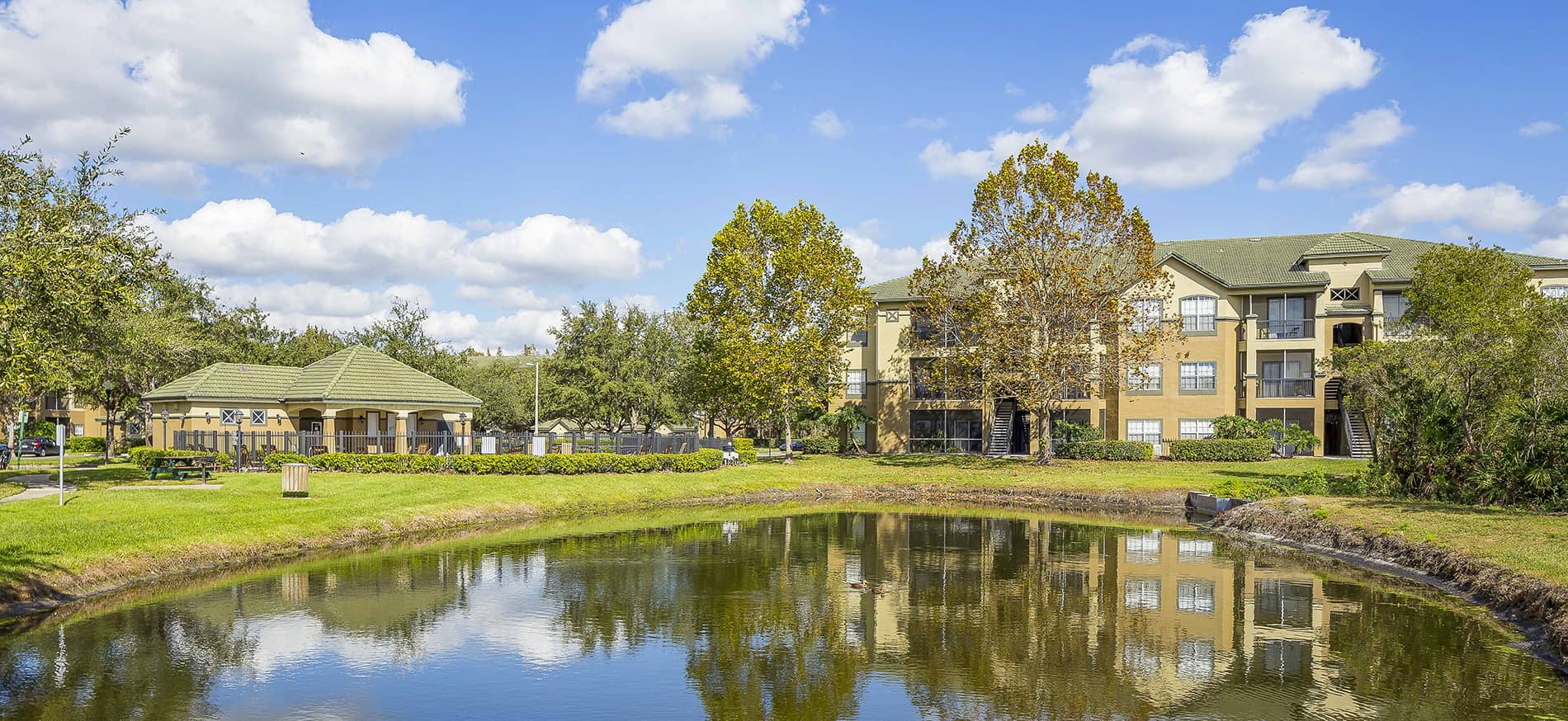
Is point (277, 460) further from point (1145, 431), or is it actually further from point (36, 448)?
point (1145, 431)

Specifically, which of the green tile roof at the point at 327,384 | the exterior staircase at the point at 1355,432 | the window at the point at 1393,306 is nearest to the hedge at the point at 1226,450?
the exterior staircase at the point at 1355,432

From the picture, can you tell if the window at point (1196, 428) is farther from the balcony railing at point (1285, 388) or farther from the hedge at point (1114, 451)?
the hedge at point (1114, 451)

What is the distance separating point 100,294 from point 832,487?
26.3 meters

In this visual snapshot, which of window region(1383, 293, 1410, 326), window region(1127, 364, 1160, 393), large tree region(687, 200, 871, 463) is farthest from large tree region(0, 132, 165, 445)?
window region(1383, 293, 1410, 326)

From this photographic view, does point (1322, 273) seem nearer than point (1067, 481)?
No

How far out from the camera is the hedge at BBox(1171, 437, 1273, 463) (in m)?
45.6

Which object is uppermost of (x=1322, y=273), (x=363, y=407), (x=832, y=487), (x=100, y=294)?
(x=1322, y=273)

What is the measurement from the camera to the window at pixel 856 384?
59.9 meters

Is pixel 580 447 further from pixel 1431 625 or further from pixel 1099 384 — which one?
pixel 1431 625

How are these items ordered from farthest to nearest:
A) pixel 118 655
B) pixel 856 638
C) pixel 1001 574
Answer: pixel 1001 574 < pixel 856 638 < pixel 118 655

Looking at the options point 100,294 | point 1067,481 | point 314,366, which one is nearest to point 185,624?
point 100,294

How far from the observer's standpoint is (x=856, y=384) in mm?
59969

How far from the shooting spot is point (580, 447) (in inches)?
1785

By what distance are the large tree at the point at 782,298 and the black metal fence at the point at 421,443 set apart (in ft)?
15.7
